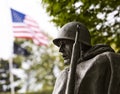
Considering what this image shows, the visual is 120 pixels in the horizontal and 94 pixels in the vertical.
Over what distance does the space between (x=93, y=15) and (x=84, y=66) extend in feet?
19.3

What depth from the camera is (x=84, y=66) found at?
4449 millimetres

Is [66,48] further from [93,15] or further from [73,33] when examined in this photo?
[93,15]

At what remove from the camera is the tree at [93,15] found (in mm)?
9992

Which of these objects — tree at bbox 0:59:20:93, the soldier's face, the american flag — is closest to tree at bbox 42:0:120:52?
the soldier's face

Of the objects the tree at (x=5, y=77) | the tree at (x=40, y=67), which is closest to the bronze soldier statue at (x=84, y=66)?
the tree at (x=40, y=67)

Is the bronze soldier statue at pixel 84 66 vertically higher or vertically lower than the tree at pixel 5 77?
higher

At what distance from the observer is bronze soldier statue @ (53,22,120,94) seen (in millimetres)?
4238

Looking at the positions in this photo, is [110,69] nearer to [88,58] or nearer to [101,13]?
[88,58]

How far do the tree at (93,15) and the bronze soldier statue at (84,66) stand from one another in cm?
515

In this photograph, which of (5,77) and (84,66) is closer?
(84,66)

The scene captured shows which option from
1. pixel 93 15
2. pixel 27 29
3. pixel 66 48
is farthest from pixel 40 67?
pixel 66 48

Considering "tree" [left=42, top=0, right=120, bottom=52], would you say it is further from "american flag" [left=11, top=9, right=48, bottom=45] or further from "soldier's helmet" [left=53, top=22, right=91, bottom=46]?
"american flag" [left=11, top=9, right=48, bottom=45]

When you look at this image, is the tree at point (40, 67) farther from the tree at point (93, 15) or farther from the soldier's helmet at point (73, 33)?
the soldier's helmet at point (73, 33)

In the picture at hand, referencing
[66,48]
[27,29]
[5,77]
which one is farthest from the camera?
[5,77]
